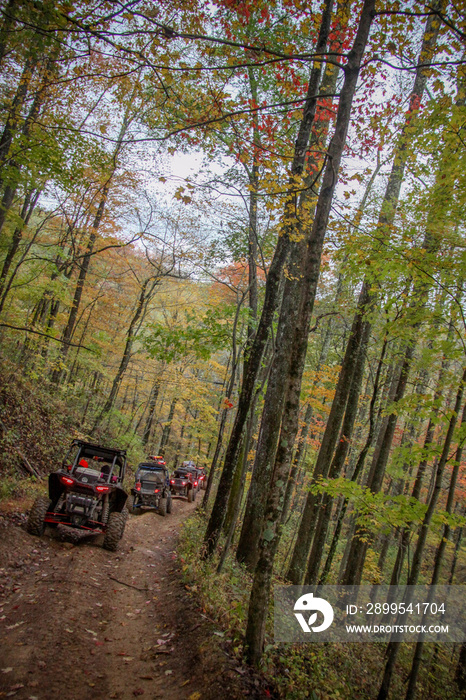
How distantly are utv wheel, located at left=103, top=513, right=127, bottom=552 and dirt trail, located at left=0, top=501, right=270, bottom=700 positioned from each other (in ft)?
1.22

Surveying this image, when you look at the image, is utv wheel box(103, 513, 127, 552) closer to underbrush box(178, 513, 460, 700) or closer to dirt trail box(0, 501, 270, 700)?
dirt trail box(0, 501, 270, 700)

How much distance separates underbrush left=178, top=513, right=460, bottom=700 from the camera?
4043 millimetres

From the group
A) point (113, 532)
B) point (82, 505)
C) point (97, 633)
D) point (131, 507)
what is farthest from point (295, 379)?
point (131, 507)

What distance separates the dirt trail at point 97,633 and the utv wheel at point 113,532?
0.37 metres

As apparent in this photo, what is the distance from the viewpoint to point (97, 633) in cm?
391

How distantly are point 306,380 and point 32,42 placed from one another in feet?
36.0

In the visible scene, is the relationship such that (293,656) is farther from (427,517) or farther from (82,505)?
(82,505)

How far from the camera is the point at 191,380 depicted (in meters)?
16.0

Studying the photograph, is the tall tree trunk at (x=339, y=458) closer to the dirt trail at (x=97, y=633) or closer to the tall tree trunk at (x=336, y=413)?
the tall tree trunk at (x=336, y=413)

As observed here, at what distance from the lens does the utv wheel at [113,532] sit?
641 centimetres

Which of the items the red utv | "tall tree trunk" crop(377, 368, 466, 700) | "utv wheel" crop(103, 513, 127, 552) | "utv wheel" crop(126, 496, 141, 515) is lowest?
"utv wheel" crop(126, 496, 141, 515)

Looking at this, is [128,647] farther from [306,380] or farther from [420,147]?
[306,380]

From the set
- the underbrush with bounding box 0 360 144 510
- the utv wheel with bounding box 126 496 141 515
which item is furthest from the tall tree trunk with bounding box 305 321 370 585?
the underbrush with bounding box 0 360 144 510

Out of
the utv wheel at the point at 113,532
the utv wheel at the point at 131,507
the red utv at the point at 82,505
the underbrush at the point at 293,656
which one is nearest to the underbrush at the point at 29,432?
the red utv at the point at 82,505
